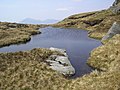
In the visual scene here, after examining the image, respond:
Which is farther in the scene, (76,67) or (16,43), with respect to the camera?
(16,43)

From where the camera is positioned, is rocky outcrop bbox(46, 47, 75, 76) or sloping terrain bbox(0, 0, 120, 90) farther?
rocky outcrop bbox(46, 47, 75, 76)

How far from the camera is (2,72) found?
31.3 m

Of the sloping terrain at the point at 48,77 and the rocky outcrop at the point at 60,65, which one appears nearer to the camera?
the sloping terrain at the point at 48,77

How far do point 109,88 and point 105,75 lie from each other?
11.0ft

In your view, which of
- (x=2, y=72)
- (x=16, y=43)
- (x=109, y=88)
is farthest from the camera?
(x=16, y=43)

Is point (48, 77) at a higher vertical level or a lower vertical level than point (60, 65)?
higher

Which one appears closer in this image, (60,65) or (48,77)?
(48,77)

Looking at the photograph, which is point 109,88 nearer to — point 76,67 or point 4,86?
point 4,86

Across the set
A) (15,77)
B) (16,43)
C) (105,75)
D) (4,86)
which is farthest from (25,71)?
(16,43)

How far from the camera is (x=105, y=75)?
1063 inches

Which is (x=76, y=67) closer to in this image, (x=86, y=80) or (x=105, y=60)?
(x=105, y=60)

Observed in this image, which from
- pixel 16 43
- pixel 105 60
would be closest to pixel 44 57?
pixel 105 60

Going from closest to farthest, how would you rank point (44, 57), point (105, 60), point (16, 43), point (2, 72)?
point (2, 72) → point (105, 60) → point (44, 57) → point (16, 43)

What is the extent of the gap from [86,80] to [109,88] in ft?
13.0
